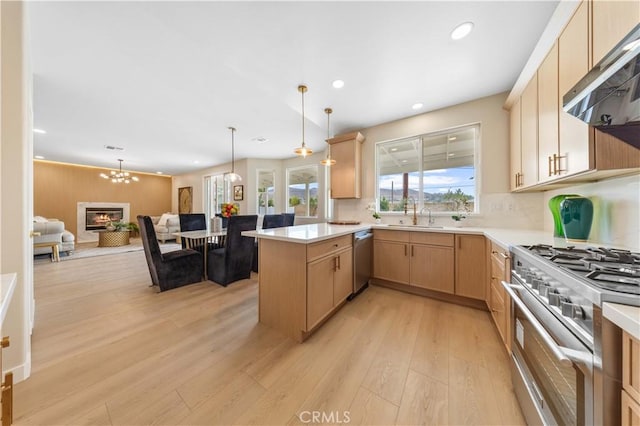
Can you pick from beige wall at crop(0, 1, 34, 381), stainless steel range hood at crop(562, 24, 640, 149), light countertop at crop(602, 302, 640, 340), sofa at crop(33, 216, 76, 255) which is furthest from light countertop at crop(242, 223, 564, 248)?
sofa at crop(33, 216, 76, 255)

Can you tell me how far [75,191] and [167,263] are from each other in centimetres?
749

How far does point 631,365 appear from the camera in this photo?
559 millimetres

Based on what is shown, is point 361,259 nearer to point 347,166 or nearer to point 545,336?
point 347,166

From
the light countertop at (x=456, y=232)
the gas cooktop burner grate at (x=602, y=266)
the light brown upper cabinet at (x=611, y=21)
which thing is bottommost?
the gas cooktop burner grate at (x=602, y=266)

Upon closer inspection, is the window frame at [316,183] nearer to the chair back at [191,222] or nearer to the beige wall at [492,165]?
the chair back at [191,222]

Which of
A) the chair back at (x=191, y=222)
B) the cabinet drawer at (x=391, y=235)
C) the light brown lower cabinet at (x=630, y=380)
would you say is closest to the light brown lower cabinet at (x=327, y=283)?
the cabinet drawer at (x=391, y=235)

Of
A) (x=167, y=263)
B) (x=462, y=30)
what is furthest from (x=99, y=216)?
(x=462, y=30)

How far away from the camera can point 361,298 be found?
2.66 meters

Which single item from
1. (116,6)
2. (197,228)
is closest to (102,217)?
(197,228)

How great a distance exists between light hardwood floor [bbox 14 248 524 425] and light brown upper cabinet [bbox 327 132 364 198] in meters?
1.86

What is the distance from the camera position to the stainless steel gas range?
63cm

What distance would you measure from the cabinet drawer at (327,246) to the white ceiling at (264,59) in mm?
1800

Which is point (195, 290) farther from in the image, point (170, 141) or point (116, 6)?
point (170, 141)

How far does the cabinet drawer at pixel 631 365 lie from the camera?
537 millimetres
